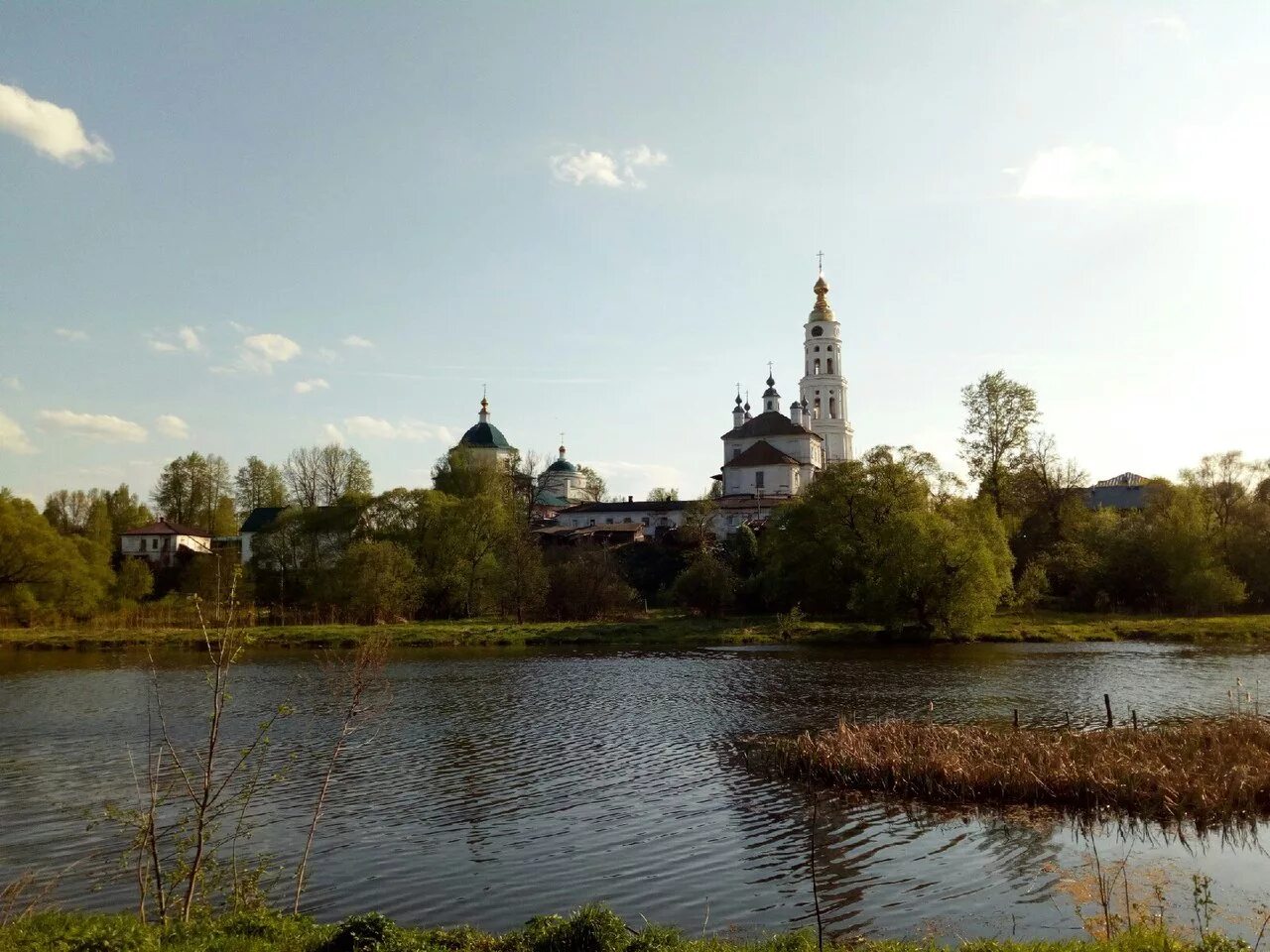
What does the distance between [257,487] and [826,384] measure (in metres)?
59.2

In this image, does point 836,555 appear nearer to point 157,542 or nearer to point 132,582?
point 132,582

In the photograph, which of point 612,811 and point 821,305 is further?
point 821,305

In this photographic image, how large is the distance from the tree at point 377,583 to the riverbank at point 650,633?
2.43 metres

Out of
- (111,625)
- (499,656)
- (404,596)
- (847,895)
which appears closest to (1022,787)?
(847,895)

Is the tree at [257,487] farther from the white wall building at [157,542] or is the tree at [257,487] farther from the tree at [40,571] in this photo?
the tree at [40,571]

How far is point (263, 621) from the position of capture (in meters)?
55.1

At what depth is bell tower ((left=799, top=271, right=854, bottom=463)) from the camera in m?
97.9

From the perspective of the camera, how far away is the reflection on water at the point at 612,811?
11.8m

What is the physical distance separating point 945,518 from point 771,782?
33431 mm

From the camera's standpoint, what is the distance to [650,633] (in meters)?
50.2

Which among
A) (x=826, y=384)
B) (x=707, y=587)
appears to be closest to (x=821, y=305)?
(x=826, y=384)

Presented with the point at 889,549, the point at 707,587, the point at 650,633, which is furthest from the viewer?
the point at 707,587

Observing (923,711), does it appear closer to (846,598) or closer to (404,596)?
(846,598)

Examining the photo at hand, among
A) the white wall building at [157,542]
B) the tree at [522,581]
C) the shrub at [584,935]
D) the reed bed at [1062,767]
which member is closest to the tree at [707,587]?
the tree at [522,581]
